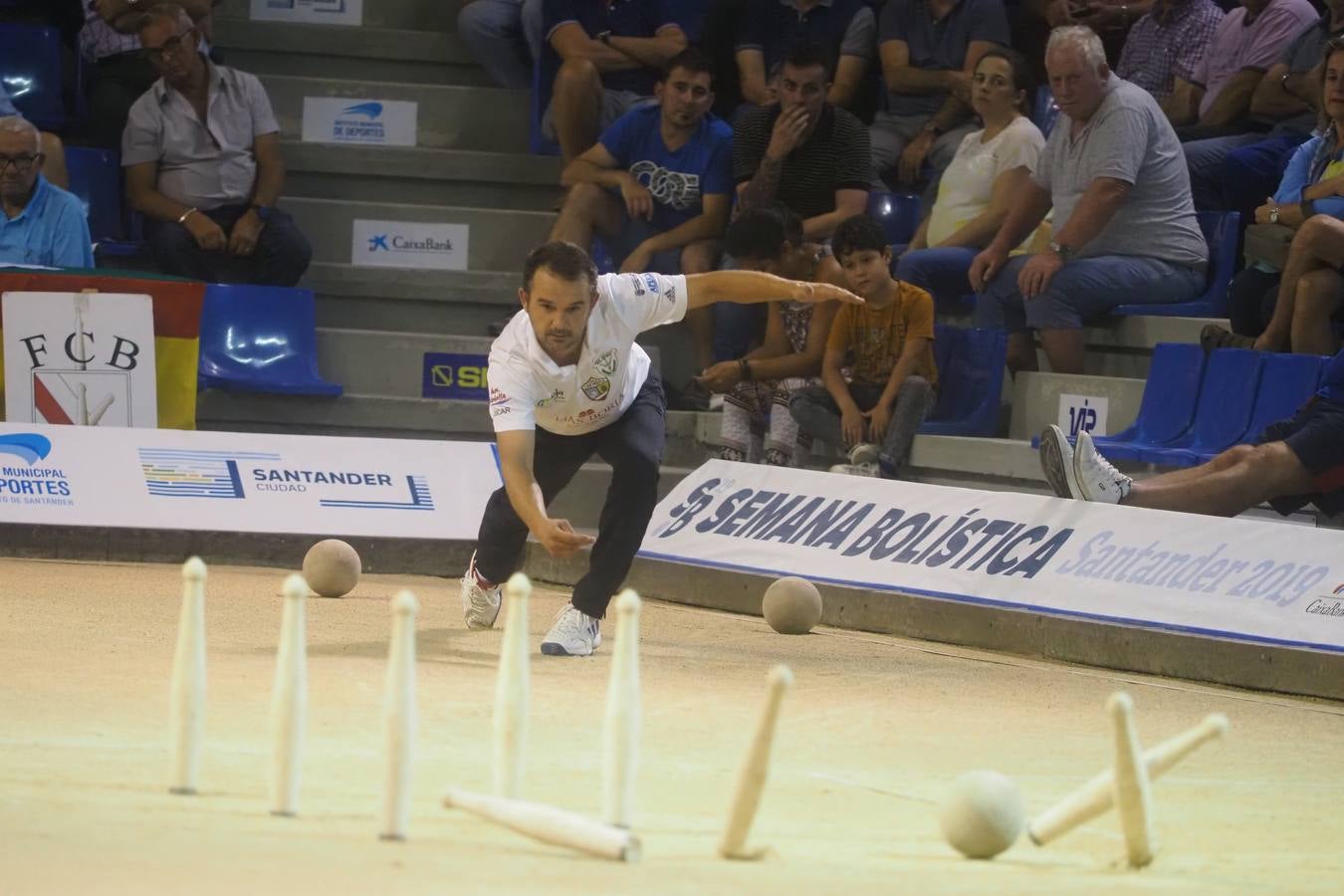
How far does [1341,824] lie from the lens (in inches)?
201

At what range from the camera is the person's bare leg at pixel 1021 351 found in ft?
36.3

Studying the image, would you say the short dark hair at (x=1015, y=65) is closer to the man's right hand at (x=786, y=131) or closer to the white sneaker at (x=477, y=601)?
the man's right hand at (x=786, y=131)

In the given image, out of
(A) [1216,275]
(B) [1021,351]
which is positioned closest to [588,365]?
(B) [1021,351]

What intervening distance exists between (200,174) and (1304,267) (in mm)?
7160

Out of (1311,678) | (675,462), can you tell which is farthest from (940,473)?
(1311,678)

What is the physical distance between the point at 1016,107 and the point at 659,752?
6994 millimetres

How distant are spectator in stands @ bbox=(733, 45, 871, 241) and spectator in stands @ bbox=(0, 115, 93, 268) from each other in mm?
4175

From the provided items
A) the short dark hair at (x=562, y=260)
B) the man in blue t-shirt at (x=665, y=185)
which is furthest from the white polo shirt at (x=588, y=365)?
the man in blue t-shirt at (x=665, y=185)

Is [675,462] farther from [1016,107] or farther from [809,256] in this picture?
[1016,107]

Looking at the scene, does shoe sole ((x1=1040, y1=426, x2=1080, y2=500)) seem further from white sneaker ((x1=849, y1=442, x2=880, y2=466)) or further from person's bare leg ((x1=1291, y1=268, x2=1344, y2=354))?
white sneaker ((x1=849, y1=442, x2=880, y2=466))

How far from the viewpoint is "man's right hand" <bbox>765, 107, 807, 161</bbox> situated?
11516 millimetres

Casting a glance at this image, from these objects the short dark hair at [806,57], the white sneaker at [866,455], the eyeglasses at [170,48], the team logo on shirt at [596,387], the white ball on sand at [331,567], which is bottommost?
the white ball on sand at [331,567]

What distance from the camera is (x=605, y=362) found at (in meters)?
7.55

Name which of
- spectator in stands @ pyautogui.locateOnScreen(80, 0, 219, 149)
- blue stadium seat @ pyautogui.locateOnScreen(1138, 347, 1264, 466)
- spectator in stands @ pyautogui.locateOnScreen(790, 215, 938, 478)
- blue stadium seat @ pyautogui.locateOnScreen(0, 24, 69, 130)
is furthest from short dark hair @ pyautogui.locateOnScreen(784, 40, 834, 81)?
blue stadium seat @ pyautogui.locateOnScreen(0, 24, 69, 130)
